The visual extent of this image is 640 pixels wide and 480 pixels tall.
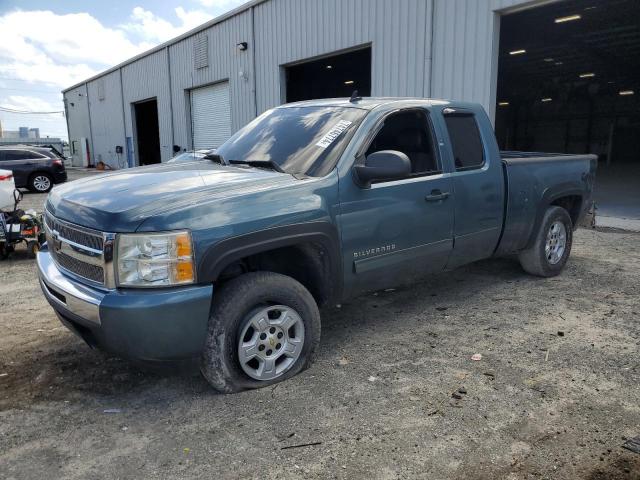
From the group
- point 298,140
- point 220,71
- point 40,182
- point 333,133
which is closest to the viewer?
point 333,133

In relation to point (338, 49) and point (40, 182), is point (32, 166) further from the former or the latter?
point (338, 49)

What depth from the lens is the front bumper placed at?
2.74 meters

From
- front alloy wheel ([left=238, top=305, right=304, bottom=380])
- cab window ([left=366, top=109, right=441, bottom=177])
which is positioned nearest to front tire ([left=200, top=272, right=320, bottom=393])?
front alloy wheel ([left=238, top=305, right=304, bottom=380])

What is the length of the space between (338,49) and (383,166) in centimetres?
1074

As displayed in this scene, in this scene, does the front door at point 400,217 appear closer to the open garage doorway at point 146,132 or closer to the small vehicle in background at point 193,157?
the small vehicle in background at point 193,157

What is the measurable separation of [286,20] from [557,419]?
14.3 meters

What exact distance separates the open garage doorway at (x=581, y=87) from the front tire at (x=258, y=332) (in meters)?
8.72

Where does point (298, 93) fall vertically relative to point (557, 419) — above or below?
above

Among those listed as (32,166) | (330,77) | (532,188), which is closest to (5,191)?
(532,188)

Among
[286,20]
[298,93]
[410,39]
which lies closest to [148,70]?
[298,93]

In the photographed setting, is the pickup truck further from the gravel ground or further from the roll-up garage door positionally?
the roll-up garage door

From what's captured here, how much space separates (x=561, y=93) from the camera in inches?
1497

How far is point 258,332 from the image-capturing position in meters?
3.22

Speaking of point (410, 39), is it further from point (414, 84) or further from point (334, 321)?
point (334, 321)
